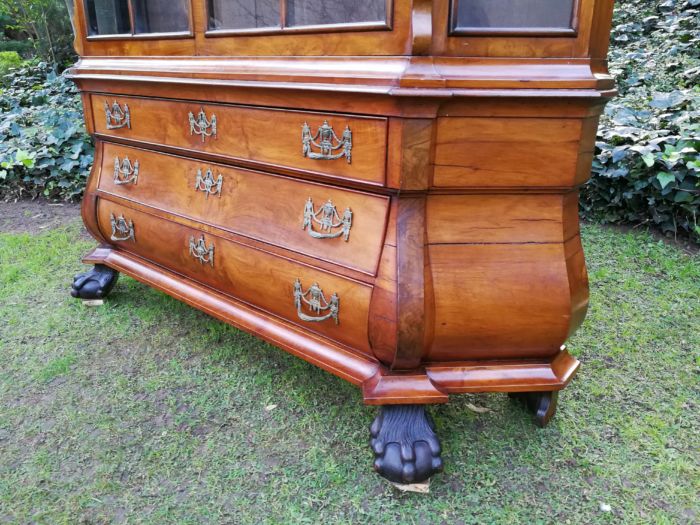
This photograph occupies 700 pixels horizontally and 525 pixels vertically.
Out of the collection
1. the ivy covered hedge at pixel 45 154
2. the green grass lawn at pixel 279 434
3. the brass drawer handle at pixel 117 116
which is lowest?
the green grass lawn at pixel 279 434

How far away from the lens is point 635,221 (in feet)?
10.9

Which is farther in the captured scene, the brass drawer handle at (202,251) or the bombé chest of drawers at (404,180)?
the brass drawer handle at (202,251)

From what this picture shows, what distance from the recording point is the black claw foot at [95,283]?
2.53 m

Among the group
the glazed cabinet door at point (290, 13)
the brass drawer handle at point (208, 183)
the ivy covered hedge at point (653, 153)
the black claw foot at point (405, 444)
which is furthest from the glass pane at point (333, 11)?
the ivy covered hedge at point (653, 153)

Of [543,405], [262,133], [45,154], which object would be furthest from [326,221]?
[45,154]

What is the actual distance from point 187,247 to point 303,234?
25.4 inches

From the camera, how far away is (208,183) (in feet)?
6.43

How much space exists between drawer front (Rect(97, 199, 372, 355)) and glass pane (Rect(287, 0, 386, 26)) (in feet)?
2.28

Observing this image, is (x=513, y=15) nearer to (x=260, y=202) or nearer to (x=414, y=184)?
(x=414, y=184)

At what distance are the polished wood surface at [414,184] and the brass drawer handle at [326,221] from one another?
19mm

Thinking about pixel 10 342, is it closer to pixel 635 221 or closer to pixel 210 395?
pixel 210 395

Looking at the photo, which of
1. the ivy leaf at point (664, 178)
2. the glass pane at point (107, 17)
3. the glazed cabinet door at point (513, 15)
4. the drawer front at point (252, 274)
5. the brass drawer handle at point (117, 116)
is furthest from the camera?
the ivy leaf at point (664, 178)

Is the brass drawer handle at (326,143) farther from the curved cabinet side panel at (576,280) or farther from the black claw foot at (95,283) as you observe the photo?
the black claw foot at (95,283)

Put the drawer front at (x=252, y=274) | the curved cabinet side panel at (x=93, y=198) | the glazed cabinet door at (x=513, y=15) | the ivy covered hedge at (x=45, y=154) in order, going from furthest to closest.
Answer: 1. the ivy covered hedge at (x=45, y=154)
2. the curved cabinet side panel at (x=93, y=198)
3. the drawer front at (x=252, y=274)
4. the glazed cabinet door at (x=513, y=15)
